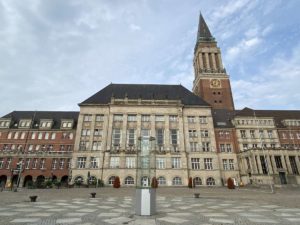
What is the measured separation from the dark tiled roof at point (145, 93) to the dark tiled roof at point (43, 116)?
11.7 m

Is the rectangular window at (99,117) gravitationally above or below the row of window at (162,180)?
above

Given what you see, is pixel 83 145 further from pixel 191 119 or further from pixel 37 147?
pixel 191 119

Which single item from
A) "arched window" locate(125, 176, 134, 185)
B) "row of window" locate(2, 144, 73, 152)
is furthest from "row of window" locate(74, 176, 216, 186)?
"row of window" locate(2, 144, 73, 152)

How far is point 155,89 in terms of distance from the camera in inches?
2117

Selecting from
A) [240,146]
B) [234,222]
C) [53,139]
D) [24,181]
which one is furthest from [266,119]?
[24,181]

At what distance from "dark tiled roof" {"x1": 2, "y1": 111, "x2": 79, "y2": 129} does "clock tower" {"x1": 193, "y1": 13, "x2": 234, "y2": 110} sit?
40.9 meters

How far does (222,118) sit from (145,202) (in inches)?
1821

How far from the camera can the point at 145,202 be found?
33.4ft

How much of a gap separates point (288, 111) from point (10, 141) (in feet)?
249

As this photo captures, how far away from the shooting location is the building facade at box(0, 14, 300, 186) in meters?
41.3

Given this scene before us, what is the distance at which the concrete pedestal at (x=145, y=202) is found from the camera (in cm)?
1010

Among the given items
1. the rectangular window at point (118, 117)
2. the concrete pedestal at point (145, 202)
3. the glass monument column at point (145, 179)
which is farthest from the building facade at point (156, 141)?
the concrete pedestal at point (145, 202)

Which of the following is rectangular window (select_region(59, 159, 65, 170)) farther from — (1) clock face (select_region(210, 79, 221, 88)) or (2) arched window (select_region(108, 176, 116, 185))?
(1) clock face (select_region(210, 79, 221, 88))

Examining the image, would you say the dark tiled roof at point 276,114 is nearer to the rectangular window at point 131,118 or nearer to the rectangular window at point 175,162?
the rectangular window at point 175,162
